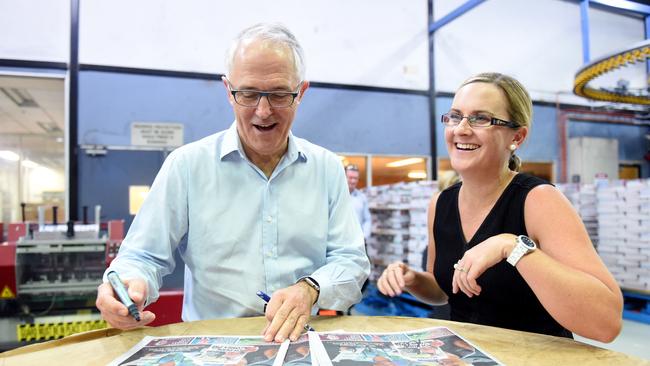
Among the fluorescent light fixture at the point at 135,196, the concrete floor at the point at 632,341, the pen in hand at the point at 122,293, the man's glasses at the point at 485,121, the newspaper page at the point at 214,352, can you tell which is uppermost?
the man's glasses at the point at 485,121

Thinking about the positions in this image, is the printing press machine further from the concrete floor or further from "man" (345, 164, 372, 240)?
the concrete floor

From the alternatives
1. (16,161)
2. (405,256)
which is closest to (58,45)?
(16,161)

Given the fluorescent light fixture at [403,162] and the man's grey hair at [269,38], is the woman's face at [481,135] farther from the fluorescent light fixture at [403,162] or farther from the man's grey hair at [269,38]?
the fluorescent light fixture at [403,162]

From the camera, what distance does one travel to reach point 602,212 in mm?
4562

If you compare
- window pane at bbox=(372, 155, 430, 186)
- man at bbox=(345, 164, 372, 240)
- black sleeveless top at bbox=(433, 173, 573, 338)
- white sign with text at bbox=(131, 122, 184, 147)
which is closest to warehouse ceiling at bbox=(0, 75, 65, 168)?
white sign with text at bbox=(131, 122, 184, 147)

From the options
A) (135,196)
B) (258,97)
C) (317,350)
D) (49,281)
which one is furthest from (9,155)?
(317,350)

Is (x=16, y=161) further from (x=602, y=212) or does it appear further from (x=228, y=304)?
(x=602, y=212)

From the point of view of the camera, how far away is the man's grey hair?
3.85 ft

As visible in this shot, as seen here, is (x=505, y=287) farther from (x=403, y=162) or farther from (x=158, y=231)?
(x=403, y=162)

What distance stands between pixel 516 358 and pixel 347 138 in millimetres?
5084

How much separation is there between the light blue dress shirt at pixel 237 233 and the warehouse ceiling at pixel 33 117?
179 inches

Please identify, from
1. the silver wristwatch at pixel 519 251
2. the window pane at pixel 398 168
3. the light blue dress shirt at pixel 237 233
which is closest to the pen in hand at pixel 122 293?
the light blue dress shirt at pixel 237 233

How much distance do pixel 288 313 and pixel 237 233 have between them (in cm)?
33

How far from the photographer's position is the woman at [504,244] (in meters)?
1.01
